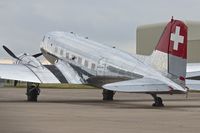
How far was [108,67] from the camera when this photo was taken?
27.9 metres

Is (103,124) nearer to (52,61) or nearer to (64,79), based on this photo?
(64,79)

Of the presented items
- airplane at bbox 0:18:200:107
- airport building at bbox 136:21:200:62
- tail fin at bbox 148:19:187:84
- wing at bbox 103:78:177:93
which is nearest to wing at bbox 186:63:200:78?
airplane at bbox 0:18:200:107

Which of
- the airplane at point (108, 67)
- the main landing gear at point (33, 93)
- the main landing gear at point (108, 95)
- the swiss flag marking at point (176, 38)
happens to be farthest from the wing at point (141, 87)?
the main landing gear at point (108, 95)

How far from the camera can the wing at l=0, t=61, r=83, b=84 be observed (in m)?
29.5

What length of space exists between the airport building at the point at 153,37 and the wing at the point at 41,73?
49619 millimetres

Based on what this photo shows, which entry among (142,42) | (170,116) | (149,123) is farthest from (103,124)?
(142,42)

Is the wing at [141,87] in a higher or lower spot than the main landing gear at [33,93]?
higher

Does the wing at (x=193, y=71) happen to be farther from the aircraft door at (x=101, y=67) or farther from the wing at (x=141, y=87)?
the wing at (x=141, y=87)

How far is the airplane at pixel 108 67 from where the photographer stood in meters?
24.0

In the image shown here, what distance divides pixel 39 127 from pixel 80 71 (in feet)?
51.7

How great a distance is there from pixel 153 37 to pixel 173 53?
6545cm

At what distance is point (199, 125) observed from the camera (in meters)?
16.2

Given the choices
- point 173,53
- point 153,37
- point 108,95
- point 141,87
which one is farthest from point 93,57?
point 153,37

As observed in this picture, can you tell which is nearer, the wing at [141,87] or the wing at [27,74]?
the wing at [141,87]
